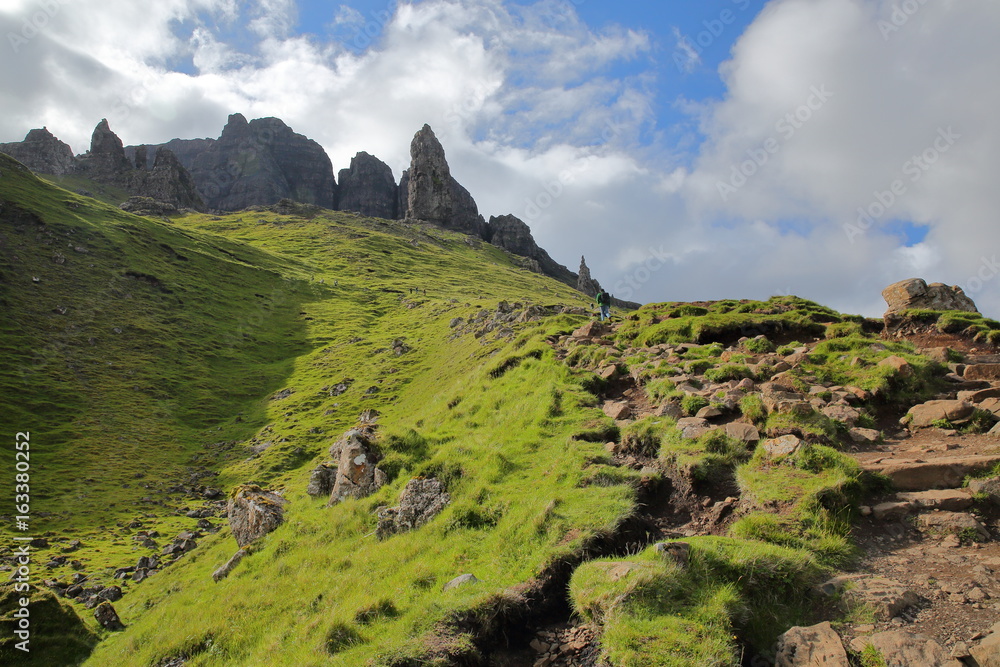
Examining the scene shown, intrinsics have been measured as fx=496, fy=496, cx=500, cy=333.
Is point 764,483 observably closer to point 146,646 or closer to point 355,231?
point 146,646

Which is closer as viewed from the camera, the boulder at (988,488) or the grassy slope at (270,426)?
the boulder at (988,488)

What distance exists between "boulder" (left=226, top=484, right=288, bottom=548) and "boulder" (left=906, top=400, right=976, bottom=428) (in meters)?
20.1

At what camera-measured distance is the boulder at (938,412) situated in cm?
1177

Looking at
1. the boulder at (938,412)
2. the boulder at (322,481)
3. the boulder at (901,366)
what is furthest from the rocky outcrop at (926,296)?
the boulder at (322,481)

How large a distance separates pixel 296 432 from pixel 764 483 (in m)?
41.5

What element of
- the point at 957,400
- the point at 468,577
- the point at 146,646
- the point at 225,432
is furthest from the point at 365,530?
the point at 225,432

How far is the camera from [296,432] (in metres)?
44.2

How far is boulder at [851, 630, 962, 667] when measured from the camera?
6.12m

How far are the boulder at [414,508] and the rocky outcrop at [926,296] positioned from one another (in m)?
24.3

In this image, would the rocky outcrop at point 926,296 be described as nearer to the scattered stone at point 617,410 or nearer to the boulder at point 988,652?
the scattered stone at point 617,410

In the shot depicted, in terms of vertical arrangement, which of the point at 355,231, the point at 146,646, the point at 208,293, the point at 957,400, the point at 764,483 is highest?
the point at 355,231

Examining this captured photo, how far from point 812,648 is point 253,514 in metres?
18.2

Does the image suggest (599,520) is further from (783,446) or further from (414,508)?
(414,508)

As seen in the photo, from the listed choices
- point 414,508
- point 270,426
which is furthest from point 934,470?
Answer: point 270,426
